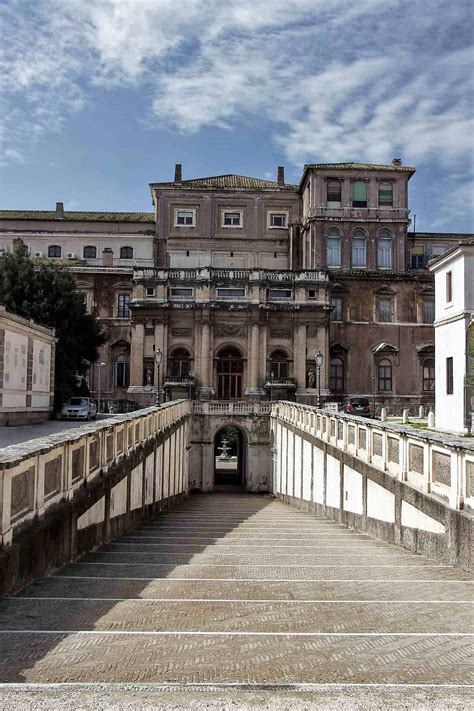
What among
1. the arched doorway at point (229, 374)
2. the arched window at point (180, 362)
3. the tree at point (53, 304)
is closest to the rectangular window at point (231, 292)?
the arched doorway at point (229, 374)

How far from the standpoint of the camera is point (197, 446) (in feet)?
150

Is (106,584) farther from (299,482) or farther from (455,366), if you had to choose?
(455,366)

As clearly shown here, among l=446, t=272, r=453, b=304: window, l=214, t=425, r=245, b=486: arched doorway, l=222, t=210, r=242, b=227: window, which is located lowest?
l=214, t=425, r=245, b=486: arched doorway

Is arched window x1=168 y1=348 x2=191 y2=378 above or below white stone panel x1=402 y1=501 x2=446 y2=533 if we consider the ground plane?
above

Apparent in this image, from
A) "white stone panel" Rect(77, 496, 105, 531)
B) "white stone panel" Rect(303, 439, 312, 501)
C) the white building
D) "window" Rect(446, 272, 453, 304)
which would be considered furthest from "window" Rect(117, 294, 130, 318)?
"white stone panel" Rect(77, 496, 105, 531)

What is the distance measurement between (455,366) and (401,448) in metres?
21.2

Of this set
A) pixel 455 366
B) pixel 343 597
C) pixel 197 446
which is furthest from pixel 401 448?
pixel 197 446

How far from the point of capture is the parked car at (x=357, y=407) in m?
44.6

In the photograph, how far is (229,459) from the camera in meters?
72.9

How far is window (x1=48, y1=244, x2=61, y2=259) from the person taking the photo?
61.6 m

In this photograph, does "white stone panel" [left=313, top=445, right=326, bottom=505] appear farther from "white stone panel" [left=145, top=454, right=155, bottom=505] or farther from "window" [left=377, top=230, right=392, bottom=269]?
"window" [left=377, top=230, right=392, bottom=269]

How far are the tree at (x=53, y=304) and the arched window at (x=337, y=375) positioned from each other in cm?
1985

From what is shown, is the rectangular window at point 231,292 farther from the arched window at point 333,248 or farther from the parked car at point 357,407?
the parked car at point 357,407

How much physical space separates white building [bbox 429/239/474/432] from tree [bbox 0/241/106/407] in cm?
2354
